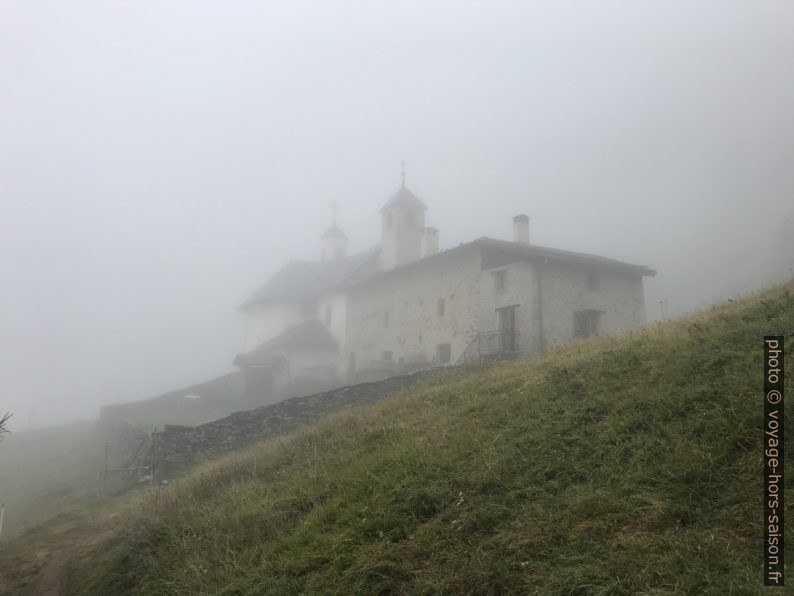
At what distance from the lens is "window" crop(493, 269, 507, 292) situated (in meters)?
23.6

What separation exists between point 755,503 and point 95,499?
48.3ft

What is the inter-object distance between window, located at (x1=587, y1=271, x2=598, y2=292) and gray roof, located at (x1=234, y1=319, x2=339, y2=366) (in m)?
15.3

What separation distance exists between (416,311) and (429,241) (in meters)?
7.49

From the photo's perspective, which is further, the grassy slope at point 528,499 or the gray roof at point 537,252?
the gray roof at point 537,252

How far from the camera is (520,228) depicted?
27469 mm

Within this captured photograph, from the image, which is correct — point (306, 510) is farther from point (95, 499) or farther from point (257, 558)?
point (95, 499)

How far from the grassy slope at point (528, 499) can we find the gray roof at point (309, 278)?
26376 millimetres

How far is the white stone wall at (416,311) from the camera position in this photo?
24625mm

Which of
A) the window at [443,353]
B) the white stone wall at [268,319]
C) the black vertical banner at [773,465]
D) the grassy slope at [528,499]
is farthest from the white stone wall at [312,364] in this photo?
the black vertical banner at [773,465]

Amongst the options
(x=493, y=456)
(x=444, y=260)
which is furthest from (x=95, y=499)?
(x=444, y=260)

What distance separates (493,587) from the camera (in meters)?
4.42

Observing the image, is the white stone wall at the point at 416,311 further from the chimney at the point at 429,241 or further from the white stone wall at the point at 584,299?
the chimney at the point at 429,241

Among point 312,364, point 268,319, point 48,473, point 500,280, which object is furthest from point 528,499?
point 268,319

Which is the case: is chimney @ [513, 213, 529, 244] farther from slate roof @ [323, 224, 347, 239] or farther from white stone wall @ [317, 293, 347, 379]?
slate roof @ [323, 224, 347, 239]
